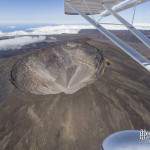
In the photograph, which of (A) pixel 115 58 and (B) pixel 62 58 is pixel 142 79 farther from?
(B) pixel 62 58

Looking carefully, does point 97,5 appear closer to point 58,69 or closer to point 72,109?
point 72,109

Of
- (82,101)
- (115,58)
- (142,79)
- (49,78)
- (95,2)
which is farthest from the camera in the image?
(49,78)

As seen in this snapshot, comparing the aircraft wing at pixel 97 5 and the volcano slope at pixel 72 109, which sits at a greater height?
the aircraft wing at pixel 97 5

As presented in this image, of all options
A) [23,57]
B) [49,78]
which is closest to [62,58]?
[49,78]

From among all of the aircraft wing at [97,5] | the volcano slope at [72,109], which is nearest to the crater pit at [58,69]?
the volcano slope at [72,109]

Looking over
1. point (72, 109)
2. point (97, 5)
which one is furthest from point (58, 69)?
point (97, 5)

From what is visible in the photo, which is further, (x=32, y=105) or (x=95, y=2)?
(x=32, y=105)

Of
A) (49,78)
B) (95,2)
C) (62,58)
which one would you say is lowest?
(49,78)

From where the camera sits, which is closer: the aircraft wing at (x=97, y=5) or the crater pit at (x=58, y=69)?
the aircraft wing at (x=97, y=5)

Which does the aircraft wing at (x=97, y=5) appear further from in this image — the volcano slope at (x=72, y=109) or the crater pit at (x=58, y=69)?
the crater pit at (x=58, y=69)
